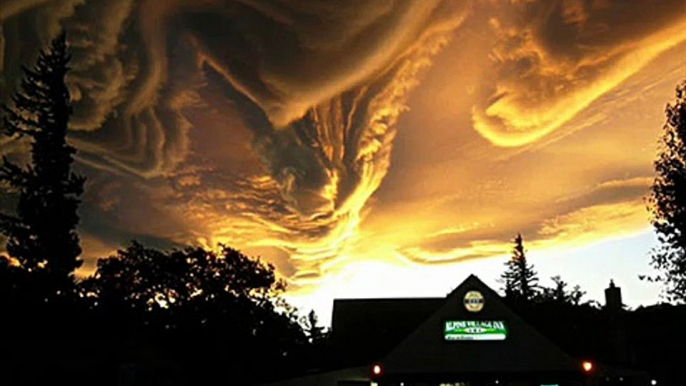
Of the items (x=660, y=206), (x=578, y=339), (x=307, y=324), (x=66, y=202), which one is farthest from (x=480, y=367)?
(x=307, y=324)

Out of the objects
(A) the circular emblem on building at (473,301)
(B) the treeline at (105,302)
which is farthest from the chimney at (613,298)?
(B) the treeline at (105,302)

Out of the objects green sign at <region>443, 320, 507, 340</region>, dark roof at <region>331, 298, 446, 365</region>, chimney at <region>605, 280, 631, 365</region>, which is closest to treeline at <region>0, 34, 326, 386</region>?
dark roof at <region>331, 298, 446, 365</region>

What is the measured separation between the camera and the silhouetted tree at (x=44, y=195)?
128 feet

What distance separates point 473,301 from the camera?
38.9 meters

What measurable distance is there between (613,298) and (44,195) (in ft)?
107

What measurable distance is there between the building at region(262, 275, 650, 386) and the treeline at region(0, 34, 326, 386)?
9591 mm

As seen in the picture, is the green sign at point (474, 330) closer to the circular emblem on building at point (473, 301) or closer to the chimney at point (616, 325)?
the circular emblem on building at point (473, 301)

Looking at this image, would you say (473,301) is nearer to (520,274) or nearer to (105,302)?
(105,302)

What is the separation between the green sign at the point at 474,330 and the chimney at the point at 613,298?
31.0 feet

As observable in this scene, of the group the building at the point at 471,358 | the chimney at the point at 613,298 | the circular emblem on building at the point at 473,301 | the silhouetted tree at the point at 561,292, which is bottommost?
the building at the point at 471,358

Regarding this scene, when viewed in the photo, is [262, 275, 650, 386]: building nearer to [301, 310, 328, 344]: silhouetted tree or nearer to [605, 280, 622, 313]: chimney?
[605, 280, 622, 313]: chimney

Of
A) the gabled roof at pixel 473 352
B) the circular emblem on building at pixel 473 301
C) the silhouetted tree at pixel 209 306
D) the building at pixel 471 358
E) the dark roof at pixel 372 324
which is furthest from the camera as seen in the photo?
the silhouetted tree at pixel 209 306

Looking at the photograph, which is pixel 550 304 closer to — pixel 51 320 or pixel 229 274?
pixel 229 274

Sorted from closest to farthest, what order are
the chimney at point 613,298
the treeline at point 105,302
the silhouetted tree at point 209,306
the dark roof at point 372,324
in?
1. the treeline at point 105,302
2. the dark roof at point 372,324
3. the chimney at point 613,298
4. the silhouetted tree at point 209,306
